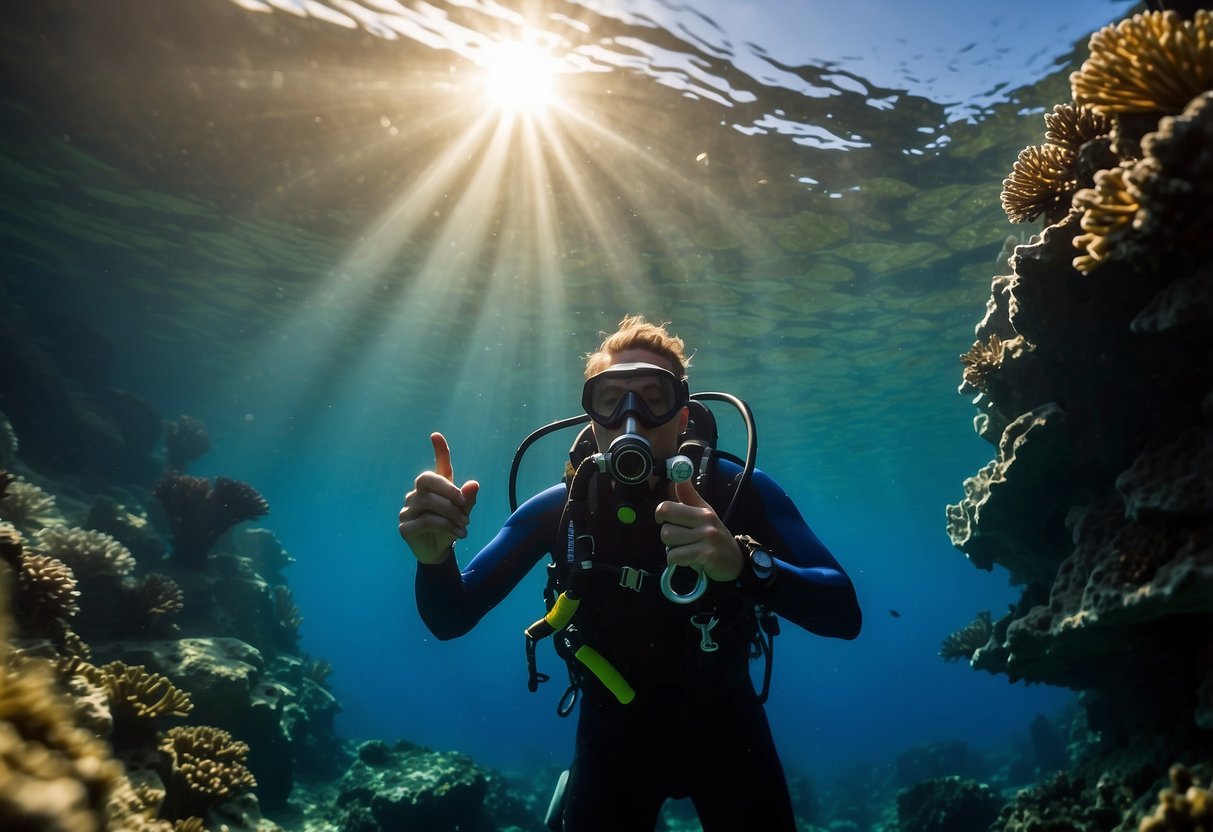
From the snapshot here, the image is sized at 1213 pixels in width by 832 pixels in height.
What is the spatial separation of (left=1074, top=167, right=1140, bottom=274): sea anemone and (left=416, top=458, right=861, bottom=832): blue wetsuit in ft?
6.76

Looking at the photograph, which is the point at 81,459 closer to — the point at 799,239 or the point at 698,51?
the point at 698,51

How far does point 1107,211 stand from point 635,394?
2540mm

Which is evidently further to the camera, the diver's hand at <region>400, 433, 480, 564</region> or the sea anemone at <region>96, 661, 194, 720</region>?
the sea anemone at <region>96, 661, 194, 720</region>

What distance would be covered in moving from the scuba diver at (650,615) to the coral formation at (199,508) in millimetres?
8947

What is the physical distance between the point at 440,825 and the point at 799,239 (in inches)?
545

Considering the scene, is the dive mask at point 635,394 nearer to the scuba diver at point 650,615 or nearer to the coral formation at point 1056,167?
the scuba diver at point 650,615

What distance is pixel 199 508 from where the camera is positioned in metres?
10.8

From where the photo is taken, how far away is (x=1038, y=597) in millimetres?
5465

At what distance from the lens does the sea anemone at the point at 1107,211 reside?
252cm

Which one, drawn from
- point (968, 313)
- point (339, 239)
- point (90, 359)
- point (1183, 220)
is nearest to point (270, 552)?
point (90, 359)

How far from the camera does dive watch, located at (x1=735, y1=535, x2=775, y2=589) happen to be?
9.41ft

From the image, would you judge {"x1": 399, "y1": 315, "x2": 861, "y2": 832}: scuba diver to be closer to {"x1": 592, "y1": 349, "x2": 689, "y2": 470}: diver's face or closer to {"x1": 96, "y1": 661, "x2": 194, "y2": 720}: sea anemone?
{"x1": 592, "y1": 349, "x2": 689, "y2": 470}: diver's face

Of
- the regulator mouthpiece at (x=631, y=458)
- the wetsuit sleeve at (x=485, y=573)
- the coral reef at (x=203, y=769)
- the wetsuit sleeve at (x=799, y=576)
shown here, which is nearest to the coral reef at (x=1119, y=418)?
the wetsuit sleeve at (x=799, y=576)

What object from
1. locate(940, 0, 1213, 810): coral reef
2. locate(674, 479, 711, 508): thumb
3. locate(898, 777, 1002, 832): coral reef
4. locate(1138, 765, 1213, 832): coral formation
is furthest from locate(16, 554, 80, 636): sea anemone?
locate(898, 777, 1002, 832): coral reef
